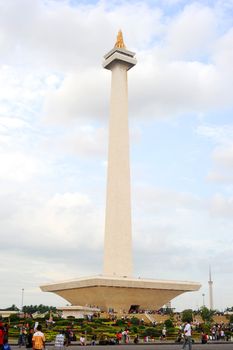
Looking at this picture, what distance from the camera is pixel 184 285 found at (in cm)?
4422

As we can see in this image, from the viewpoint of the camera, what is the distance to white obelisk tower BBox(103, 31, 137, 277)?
4416cm

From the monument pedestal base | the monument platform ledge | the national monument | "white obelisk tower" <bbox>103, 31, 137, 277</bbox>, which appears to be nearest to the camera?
the monument platform ledge

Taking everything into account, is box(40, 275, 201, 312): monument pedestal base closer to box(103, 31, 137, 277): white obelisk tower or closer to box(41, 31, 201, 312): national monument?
box(41, 31, 201, 312): national monument

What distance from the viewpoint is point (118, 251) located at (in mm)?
Answer: 44062

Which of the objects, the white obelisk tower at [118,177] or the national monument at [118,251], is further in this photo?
the white obelisk tower at [118,177]

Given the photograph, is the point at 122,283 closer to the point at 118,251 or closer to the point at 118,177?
the point at 118,251

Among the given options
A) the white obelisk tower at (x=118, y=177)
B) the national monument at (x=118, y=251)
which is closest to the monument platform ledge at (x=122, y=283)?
the national monument at (x=118, y=251)

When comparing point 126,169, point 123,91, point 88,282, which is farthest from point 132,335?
point 123,91

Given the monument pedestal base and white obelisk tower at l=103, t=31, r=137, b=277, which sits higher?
white obelisk tower at l=103, t=31, r=137, b=277

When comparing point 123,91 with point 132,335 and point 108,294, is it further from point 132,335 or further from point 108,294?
point 132,335

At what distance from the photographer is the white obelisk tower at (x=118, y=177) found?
44.2 metres

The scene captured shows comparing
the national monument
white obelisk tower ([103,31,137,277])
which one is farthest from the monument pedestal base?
white obelisk tower ([103,31,137,277])

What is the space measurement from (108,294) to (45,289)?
30.4 feet

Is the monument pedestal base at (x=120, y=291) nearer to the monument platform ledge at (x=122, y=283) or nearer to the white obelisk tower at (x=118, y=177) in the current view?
the monument platform ledge at (x=122, y=283)
